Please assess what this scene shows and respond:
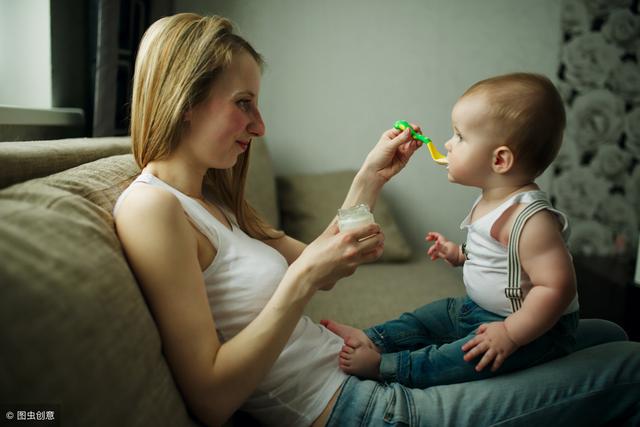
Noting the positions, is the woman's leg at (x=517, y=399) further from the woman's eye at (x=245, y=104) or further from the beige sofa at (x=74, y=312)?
the woman's eye at (x=245, y=104)

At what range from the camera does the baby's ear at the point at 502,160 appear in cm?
103

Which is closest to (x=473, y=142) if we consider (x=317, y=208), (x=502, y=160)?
(x=502, y=160)

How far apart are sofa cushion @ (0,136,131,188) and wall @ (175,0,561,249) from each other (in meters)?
1.52

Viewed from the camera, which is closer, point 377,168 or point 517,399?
point 517,399

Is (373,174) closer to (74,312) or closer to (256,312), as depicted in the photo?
(256,312)

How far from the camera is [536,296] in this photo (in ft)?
2.96

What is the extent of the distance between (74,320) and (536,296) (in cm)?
78

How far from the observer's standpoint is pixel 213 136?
0.92 metres

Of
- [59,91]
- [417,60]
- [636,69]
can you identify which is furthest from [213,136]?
[636,69]

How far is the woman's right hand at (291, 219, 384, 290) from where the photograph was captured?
0.83 metres

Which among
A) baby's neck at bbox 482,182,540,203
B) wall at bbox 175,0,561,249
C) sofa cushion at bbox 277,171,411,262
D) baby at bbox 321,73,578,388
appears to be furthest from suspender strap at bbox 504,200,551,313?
wall at bbox 175,0,561,249

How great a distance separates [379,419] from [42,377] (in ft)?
1.89

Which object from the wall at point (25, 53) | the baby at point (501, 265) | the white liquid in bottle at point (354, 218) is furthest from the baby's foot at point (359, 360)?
the wall at point (25, 53)

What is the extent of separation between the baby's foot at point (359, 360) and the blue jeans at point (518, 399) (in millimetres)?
29
